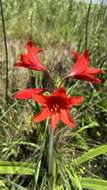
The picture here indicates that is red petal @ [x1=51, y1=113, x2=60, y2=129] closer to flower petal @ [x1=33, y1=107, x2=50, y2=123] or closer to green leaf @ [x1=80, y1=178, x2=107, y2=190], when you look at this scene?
flower petal @ [x1=33, y1=107, x2=50, y2=123]

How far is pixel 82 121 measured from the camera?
11.8ft

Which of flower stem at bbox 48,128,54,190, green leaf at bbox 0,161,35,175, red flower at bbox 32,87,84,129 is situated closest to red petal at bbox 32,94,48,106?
red flower at bbox 32,87,84,129

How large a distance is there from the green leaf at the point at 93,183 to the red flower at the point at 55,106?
0.75 metres

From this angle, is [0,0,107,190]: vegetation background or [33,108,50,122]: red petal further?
[0,0,107,190]: vegetation background

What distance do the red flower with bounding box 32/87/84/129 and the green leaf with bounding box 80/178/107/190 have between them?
750 millimetres

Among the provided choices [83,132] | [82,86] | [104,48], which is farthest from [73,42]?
[83,132]

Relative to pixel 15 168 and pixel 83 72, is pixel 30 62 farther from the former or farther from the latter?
pixel 15 168

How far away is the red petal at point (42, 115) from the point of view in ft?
7.78

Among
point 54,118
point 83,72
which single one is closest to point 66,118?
point 54,118

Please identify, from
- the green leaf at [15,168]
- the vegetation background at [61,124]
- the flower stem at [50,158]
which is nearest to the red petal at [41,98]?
the flower stem at [50,158]

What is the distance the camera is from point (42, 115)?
2.37m

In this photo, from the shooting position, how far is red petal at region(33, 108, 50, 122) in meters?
2.37

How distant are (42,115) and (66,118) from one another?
119 millimetres

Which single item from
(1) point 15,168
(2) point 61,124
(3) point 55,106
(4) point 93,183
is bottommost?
(4) point 93,183
